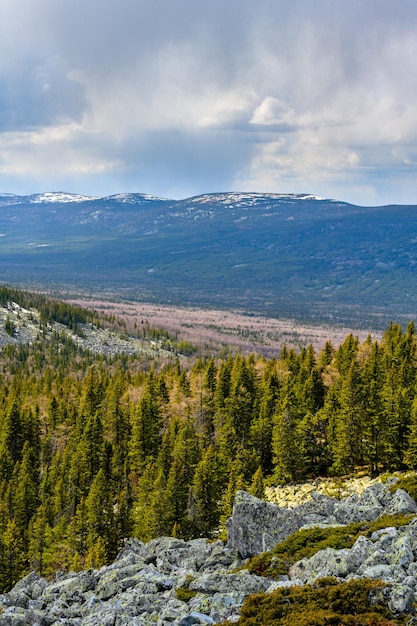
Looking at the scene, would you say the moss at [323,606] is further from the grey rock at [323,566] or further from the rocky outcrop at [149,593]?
the rocky outcrop at [149,593]

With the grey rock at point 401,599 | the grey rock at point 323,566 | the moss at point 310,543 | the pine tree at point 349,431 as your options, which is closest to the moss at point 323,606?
the grey rock at point 401,599

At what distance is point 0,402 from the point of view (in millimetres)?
111750

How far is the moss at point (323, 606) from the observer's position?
20.3 metres

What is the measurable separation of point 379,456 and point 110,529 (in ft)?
105

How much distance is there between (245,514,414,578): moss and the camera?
28625 millimetres

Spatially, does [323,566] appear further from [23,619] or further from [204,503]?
[204,503]

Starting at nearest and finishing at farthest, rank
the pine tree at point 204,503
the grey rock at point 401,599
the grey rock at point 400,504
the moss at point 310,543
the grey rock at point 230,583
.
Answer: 1. the grey rock at point 401,599
2. the grey rock at point 230,583
3. the moss at point 310,543
4. the grey rock at point 400,504
5. the pine tree at point 204,503

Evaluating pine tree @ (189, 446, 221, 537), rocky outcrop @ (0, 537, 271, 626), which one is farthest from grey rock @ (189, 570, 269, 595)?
pine tree @ (189, 446, 221, 537)

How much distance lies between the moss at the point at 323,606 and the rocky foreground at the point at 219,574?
722mm

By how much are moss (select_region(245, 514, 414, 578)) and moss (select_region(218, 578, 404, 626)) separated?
447cm

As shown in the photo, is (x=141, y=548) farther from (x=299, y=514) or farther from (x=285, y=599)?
(x=285, y=599)

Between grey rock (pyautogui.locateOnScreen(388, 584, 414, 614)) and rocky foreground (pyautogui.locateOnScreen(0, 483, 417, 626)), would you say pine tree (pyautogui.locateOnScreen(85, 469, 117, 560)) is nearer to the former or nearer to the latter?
rocky foreground (pyautogui.locateOnScreen(0, 483, 417, 626))

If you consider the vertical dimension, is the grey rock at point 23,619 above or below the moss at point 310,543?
below

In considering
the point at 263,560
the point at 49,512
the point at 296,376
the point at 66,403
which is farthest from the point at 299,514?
the point at 66,403
